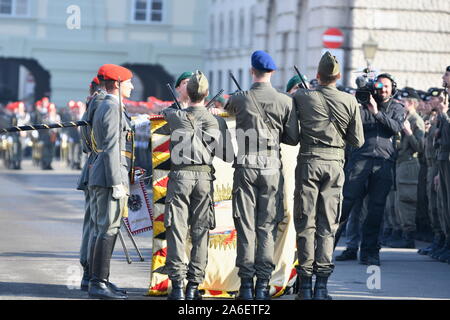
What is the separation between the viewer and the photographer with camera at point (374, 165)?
45.2ft

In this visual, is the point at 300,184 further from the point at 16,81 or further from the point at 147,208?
the point at 16,81

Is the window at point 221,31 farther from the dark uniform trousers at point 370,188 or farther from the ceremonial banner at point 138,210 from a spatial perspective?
the ceremonial banner at point 138,210

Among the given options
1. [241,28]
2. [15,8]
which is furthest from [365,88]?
[15,8]

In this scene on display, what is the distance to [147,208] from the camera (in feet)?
39.4

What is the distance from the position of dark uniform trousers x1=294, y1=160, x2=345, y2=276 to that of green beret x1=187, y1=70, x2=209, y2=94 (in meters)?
1.07

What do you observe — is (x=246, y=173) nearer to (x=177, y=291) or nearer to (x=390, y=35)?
(x=177, y=291)

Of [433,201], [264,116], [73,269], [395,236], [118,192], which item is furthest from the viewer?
[395,236]

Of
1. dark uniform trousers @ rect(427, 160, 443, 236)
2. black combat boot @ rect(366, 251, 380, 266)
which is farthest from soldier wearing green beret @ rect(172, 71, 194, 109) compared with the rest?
dark uniform trousers @ rect(427, 160, 443, 236)

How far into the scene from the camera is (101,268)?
1091 cm

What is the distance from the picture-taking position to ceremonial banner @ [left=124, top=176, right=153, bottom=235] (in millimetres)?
12086

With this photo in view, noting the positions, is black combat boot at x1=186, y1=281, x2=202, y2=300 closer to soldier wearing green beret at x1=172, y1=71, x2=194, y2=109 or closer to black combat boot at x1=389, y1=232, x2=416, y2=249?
soldier wearing green beret at x1=172, y1=71, x2=194, y2=109

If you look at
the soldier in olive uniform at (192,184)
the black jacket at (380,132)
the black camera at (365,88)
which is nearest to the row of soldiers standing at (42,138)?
the black camera at (365,88)

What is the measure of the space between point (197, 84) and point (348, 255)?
457cm

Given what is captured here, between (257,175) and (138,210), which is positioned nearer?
(257,175)
